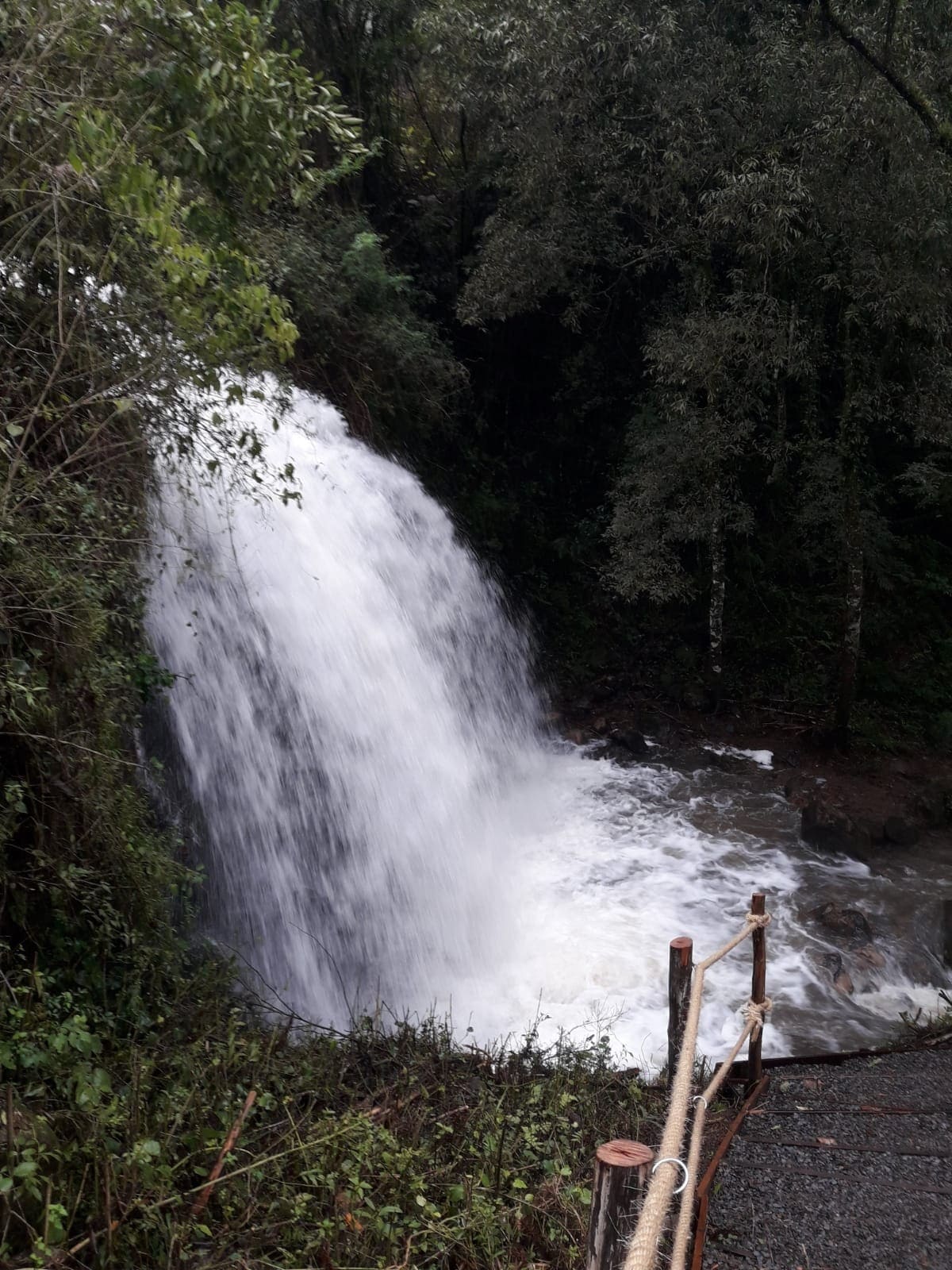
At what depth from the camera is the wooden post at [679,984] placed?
4.59 m

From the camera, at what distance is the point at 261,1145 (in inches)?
143

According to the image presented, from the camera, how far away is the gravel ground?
3531 millimetres

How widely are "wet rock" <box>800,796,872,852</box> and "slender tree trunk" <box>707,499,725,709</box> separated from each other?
2.81 meters

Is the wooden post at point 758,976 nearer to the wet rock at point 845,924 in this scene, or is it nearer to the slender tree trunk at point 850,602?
the wet rock at point 845,924

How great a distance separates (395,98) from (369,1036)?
1370 cm

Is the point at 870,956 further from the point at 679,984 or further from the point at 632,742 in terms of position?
the point at 632,742

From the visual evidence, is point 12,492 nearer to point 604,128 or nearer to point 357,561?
point 357,561

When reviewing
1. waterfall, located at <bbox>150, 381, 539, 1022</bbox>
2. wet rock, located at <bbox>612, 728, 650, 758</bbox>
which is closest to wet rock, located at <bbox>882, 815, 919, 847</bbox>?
wet rock, located at <bbox>612, 728, 650, 758</bbox>

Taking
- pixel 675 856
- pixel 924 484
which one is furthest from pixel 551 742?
pixel 924 484

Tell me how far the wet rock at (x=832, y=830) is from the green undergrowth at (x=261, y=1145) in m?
5.40

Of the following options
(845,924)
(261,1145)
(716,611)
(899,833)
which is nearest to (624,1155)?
(261,1145)

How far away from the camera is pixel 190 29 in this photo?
4.72 metres

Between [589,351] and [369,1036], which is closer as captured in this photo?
[369,1036]

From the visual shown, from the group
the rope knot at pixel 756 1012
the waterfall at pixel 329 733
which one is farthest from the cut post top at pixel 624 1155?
the waterfall at pixel 329 733
